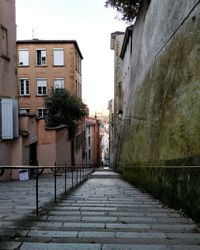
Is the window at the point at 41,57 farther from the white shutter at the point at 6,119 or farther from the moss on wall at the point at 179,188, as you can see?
the moss on wall at the point at 179,188

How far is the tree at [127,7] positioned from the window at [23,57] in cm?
1985

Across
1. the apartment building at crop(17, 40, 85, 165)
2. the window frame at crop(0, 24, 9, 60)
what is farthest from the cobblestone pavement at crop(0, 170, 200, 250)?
the apartment building at crop(17, 40, 85, 165)

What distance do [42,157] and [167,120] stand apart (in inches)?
696

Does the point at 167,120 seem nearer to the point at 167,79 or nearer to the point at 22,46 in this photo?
the point at 167,79

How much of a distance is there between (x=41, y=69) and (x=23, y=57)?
7.58ft

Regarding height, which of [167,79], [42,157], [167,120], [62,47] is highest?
[62,47]

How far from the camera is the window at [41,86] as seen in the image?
4316 centimetres

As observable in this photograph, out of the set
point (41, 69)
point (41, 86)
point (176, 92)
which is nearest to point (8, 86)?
point (176, 92)

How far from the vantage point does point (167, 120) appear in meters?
9.62

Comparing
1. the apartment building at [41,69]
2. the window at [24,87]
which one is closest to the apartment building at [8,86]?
the apartment building at [41,69]

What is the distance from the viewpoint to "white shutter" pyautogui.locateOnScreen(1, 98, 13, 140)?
61.1 feet

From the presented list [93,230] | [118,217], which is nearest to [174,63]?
[118,217]

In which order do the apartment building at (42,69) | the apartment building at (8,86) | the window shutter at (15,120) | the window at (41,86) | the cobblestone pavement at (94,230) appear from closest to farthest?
the cobblestone pavement at (94,230) < the apartment building at (8,86) < the window shutter at (15,120) < the apartment building at (42,69) < the window at (41,86)

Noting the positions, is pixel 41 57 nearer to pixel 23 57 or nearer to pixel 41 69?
pixel 41 69
